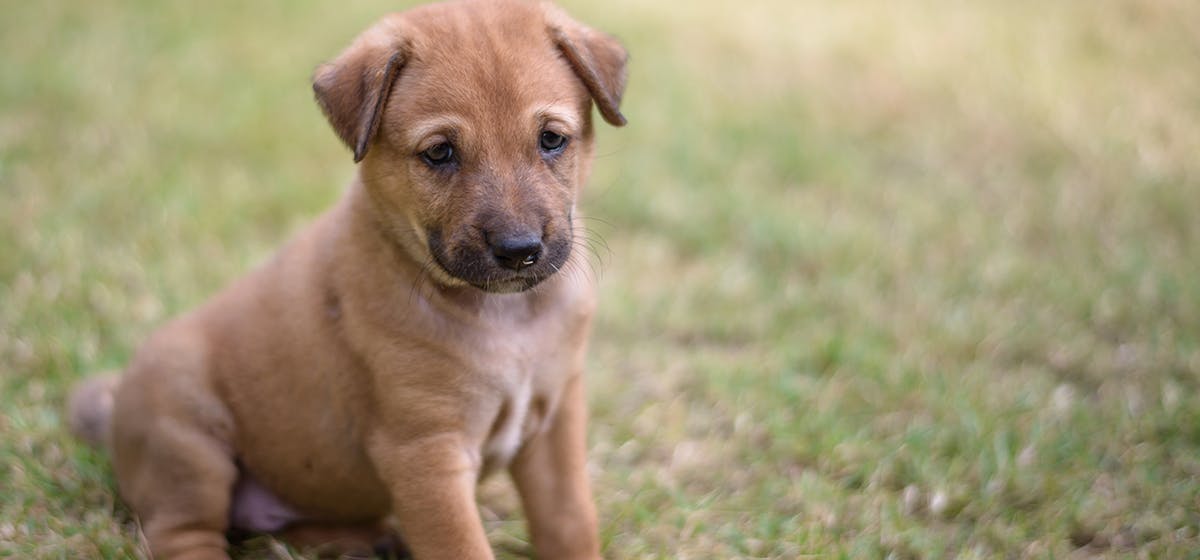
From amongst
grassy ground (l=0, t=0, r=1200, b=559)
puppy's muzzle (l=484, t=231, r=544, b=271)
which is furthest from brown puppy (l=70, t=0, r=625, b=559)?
Answer: grassy ground (l=0, t=0, r=1200, b=559)

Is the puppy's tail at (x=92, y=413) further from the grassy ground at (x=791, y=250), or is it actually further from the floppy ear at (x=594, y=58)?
the floppy ear at (x=594, y=58)

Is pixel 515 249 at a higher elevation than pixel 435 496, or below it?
higher

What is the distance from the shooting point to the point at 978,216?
7332mm

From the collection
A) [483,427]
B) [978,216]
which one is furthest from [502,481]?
[978,216]

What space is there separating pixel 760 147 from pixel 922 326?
2780 mm

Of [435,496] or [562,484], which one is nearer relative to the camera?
[435,496]

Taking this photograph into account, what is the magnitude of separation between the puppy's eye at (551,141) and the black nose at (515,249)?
0.36m

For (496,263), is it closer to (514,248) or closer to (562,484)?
(514,248)

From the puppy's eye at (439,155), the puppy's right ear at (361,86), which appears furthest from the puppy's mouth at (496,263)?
the puppy's right ear at (361,86)

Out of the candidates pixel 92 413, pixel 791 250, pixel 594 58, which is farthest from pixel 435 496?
pixel 791 250

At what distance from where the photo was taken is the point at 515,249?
3365mm

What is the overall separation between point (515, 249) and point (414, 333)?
0.50 metres

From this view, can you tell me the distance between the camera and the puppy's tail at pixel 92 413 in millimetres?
4723

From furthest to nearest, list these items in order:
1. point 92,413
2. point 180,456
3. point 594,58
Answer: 1. point 92,413
2. point 180,456
3. point 594,58
